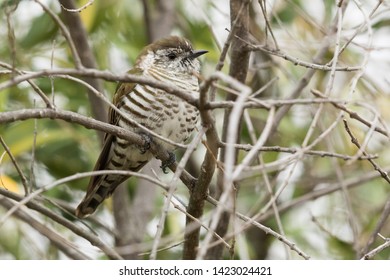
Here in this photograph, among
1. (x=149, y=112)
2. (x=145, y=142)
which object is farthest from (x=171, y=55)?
(x=145, y=142)

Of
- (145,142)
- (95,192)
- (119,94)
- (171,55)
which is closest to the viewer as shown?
(145,142)

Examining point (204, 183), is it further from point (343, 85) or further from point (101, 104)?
point (343, 85)

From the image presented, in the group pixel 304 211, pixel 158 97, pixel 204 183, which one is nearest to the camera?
pixel 204 183

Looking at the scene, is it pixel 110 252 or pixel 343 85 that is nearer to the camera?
pixel 110 252

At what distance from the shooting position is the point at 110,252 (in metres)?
3.63

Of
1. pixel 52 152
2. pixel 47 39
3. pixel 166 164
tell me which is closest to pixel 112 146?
pixel 166 164

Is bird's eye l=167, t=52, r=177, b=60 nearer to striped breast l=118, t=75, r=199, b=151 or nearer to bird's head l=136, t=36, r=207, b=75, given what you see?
bird's head l=136, t=36, r=207, b=75

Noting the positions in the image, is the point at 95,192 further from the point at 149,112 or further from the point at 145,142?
the point at 145,142

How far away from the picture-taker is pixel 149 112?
4.68 metres

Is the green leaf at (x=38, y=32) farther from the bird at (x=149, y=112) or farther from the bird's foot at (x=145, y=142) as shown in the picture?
the bird's foot at (x=145, y=142)

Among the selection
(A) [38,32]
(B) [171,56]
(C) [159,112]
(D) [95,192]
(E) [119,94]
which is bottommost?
(D) [95,192]

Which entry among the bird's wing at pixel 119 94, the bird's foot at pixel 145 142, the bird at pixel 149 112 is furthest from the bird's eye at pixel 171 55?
the bird's foot at pixel 145 142

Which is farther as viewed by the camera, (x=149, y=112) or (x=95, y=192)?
(x=95, y=192)
